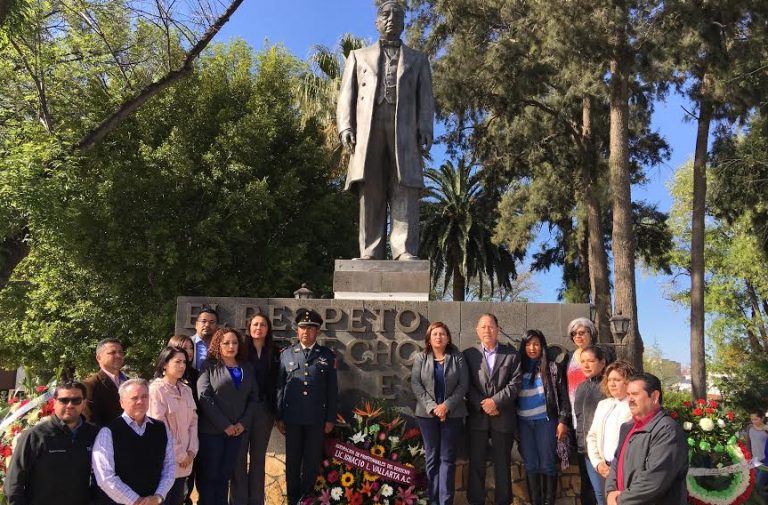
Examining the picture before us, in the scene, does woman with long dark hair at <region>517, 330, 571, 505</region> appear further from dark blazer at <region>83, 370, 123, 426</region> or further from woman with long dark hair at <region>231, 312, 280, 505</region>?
dark blazer at <region>83, 370, 123, 426</region>

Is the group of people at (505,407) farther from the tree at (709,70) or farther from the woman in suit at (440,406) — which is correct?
the tree at (709,70)

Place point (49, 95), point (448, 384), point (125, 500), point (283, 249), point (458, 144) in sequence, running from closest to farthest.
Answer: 1. point (125, 500)
2. point (448, 384)
3. point (49, 95)
4. point (283, 249)
5. point (458, 144)

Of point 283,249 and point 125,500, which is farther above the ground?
point 283,249

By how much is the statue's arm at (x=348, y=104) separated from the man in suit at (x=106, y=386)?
3.36 meters

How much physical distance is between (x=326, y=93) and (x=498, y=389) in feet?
49.0

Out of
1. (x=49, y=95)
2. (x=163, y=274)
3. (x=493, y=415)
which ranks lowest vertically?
(x=493, y=415)

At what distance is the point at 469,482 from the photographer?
A: 538cm

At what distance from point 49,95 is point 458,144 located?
11.1m

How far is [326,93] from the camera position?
1900cm

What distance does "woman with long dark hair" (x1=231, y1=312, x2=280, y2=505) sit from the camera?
16.9 ft

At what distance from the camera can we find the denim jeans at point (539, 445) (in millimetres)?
5277

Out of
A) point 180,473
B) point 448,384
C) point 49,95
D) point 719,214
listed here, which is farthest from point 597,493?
point 719,214

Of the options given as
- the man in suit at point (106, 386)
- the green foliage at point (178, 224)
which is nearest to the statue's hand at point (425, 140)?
the man in suit at point (106, 386)

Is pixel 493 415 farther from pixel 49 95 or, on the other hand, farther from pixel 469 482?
pixel 49 95
